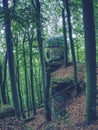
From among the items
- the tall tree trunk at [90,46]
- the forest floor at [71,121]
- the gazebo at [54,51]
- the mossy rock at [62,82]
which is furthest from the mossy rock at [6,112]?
the gazebo at [54,51]

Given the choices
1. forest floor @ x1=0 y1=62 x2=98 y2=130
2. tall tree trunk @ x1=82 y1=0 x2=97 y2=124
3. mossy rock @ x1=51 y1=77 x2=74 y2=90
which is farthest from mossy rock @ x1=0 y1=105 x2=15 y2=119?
mossy rock @ x1=51 y1=77 x2=74 y2=90

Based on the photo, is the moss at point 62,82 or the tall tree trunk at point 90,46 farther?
the moss at point 62,82

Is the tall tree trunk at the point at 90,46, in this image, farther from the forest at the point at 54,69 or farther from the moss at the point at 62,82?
the moss at the point at 62,82

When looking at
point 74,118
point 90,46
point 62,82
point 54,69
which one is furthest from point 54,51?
point 90,46

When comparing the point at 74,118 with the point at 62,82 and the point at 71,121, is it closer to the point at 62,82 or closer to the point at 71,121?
the point at 71,121

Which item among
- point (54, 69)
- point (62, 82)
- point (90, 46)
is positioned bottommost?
point (62, 82)

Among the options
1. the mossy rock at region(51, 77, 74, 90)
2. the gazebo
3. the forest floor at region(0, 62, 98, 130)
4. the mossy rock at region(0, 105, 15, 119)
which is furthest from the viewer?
the gazebo

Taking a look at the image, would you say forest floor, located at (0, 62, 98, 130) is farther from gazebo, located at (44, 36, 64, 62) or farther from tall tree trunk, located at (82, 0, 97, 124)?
gazebo, located at (44, 36, 64, 62)

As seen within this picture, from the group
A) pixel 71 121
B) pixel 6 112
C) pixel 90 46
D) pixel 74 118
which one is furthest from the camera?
pixel 74 118

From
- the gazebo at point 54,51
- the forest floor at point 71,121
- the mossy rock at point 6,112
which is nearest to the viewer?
the forest floor at point 71,121

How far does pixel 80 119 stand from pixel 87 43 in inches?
173

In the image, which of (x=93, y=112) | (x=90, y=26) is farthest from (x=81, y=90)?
(x=90, y=26)

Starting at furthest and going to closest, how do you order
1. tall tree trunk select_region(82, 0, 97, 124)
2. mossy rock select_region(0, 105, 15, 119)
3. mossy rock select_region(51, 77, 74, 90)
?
mossy rock select_region(51, 77, 74, 90) → mossy rock select_region(0, 105, 15, 119) → tall tree trunk select_region(82, 0, 97, 124)

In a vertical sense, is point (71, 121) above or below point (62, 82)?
below
